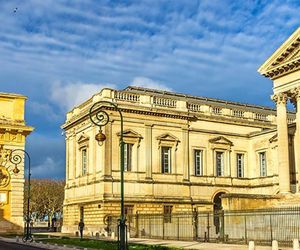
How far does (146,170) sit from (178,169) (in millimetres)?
3749

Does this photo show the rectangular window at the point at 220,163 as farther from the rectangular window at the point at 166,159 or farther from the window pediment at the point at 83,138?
the window pediment at the point at 83,138

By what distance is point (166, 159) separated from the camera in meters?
53.4

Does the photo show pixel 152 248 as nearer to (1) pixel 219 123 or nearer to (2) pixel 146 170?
(2) pixel 146 170

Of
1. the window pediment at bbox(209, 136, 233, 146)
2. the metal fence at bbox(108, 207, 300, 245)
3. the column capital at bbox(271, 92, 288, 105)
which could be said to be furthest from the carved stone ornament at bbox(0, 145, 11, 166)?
the column capital at bbox(271, 92, 288, 105)

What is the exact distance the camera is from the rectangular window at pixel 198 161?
181ft

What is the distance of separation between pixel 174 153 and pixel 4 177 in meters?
16.0

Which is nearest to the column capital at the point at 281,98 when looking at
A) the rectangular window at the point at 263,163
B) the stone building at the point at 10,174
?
the rectangular window at the point at 263,163

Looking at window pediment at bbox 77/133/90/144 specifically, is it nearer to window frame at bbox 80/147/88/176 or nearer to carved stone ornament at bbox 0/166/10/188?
window frame at bbox 80/147/88/176

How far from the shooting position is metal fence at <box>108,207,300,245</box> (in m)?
32.1

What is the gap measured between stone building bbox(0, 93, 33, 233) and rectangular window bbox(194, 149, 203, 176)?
1653cm

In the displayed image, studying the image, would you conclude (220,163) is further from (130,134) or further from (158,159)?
(130,134)

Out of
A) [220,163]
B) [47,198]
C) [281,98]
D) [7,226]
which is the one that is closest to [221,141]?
[220,163]

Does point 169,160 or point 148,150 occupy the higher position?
point 148,150

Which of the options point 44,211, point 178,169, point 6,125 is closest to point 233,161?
point 178,169
